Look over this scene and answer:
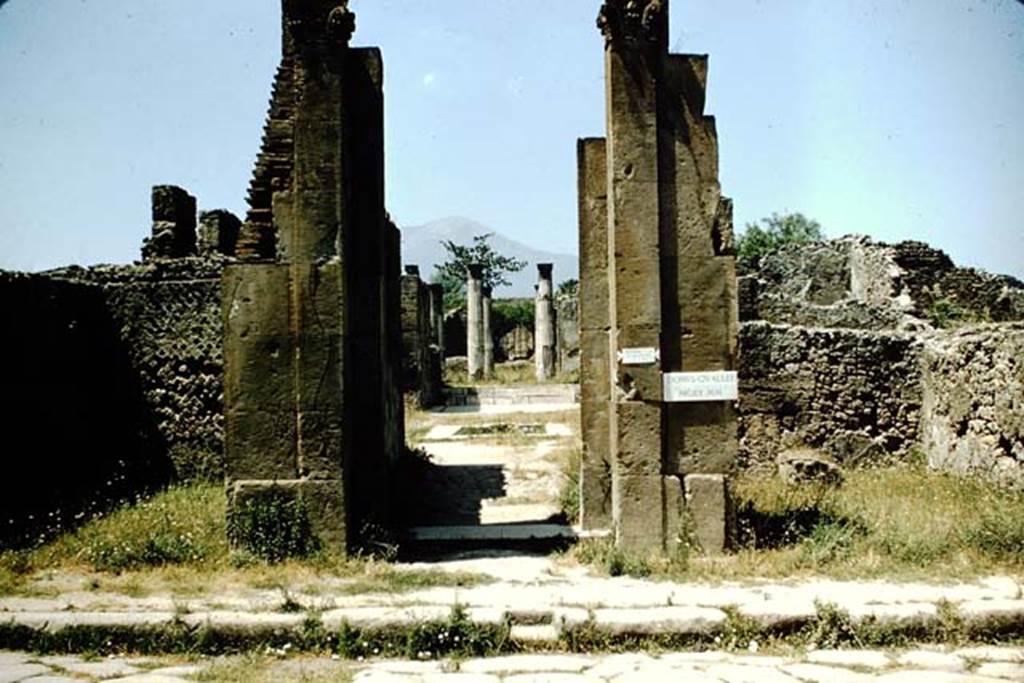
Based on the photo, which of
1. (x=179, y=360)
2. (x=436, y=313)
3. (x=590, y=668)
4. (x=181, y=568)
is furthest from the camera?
(x=436, y=313)

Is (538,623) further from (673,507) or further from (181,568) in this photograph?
(181,568)

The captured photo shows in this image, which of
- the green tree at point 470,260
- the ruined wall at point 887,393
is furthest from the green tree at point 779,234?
the ruined wall at point 887,393

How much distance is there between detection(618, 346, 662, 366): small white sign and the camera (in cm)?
730

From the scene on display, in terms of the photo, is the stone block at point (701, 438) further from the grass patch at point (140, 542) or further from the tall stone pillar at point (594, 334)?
the grass patch at point (140, 542)

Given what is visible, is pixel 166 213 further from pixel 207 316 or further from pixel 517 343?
pixel 517 343

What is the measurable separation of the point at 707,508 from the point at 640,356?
57.7 inches

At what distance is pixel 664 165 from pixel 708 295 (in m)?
1.24

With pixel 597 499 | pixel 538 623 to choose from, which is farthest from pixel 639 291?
pixel 538 623

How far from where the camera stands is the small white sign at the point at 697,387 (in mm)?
7316

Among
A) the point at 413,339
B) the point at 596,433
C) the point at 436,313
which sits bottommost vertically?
the point at 596,433

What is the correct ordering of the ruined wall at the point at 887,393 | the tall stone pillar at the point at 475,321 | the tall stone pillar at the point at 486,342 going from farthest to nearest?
1. the tall stone pillar at the point at 486,342
2. the tall stone pillar at the point at 475,321
3. the ruined wall at the point at 887,393

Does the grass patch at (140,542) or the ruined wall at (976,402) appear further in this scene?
the ruined wall at (976,402)

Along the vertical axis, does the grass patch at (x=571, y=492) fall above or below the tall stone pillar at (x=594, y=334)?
below

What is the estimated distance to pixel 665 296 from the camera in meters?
7.42
